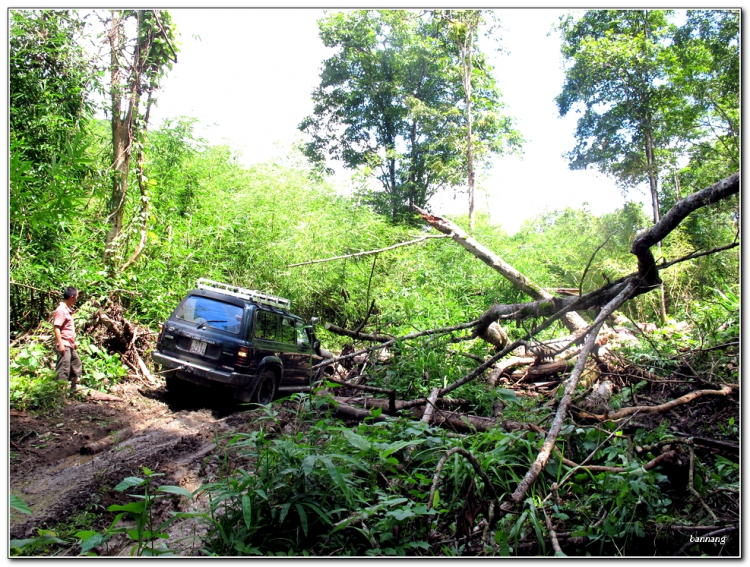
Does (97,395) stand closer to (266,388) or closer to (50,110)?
(266,388)

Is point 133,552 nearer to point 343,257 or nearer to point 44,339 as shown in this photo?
point 44,339

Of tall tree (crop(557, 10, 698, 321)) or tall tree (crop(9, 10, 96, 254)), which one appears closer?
Answer: tall tree (crop(9, 10, 96, 254))

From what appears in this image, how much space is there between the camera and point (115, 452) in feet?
11.5

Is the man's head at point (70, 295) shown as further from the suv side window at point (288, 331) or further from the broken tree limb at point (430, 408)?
the broken tree limb at point (430, 408)

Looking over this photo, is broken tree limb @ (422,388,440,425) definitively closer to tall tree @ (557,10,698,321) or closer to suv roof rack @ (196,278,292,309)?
suv roof rack @ (196,278,292,309)

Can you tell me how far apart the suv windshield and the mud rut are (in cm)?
82

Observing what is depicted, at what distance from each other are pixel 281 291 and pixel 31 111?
307 centimetres

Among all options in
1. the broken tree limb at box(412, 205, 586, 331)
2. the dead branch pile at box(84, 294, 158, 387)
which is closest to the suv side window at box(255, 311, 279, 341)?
the dead branch pile at box(84, 294, 158, 387)

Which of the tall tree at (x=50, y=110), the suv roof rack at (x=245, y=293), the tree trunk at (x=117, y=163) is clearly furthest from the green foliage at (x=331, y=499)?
the tree trunk at (x=117, y=163)

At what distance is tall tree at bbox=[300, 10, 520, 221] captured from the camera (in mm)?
4848

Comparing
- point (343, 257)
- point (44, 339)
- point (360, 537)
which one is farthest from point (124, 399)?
point (360, 537)

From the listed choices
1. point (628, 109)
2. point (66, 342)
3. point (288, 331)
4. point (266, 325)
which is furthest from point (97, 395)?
point (628, 109)

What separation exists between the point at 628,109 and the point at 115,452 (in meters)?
5.81

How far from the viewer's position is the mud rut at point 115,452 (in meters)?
2.47
